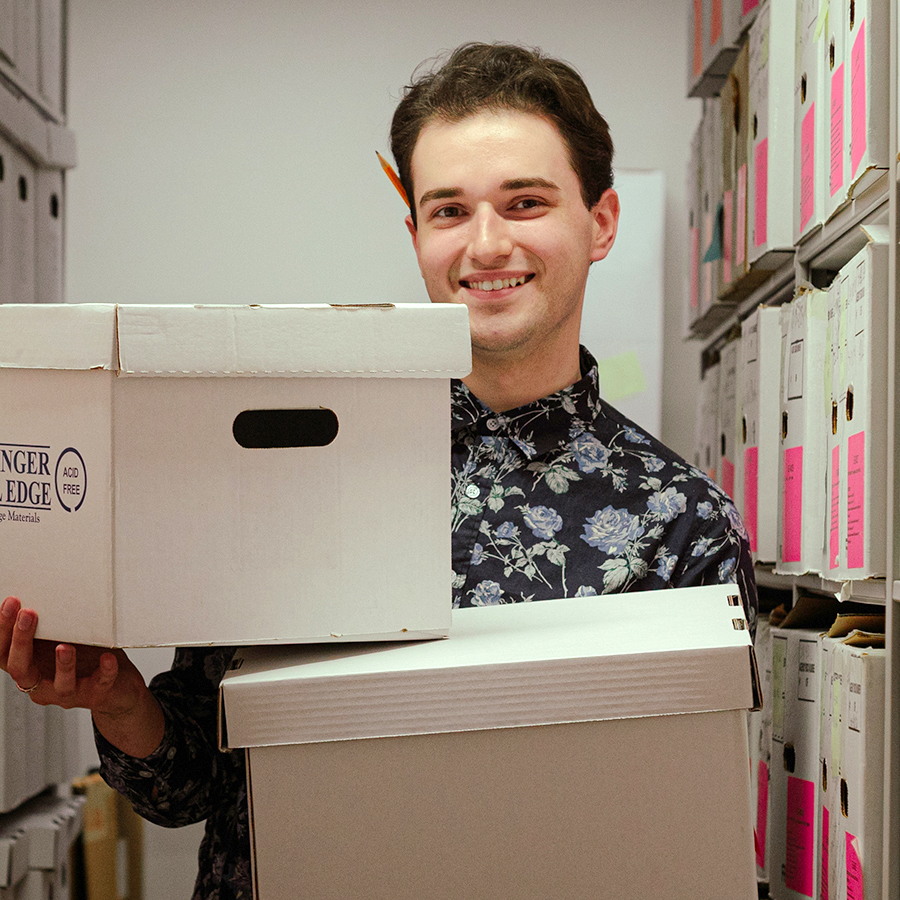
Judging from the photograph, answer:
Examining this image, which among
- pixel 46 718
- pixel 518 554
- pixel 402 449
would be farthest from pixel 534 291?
pixel 46 718

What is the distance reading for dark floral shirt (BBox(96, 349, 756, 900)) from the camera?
912mm

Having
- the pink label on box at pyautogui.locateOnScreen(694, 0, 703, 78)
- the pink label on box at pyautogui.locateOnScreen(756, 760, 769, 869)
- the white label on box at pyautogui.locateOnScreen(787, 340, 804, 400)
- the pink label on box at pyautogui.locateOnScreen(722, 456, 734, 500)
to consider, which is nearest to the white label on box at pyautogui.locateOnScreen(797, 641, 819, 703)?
the pink label on box at pyautogui.locateOnScreen(756, 760, 769, 869)

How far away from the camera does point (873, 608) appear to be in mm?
1244

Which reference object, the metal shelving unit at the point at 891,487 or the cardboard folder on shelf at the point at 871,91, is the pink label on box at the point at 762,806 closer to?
the metal shelving unit at the point at 891,487

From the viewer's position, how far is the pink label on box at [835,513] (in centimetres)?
107

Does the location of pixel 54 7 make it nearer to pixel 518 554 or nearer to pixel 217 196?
pixel 217 196

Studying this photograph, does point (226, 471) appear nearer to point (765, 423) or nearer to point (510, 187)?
point (510, 187)

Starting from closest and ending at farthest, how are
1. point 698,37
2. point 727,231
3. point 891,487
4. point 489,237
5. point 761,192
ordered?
point 891,487
point 489,237
point 761,192
point 727,231
point 698,37

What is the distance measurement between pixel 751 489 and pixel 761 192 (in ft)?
1.42

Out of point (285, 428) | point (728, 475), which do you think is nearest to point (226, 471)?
point (285, 428)

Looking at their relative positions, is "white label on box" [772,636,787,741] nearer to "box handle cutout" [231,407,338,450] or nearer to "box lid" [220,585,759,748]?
"box lid" [220,585,759,748]

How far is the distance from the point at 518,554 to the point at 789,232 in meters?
0.64

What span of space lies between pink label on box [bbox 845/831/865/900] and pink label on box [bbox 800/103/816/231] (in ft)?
2.38

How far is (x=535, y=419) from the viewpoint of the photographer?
1074 mm
